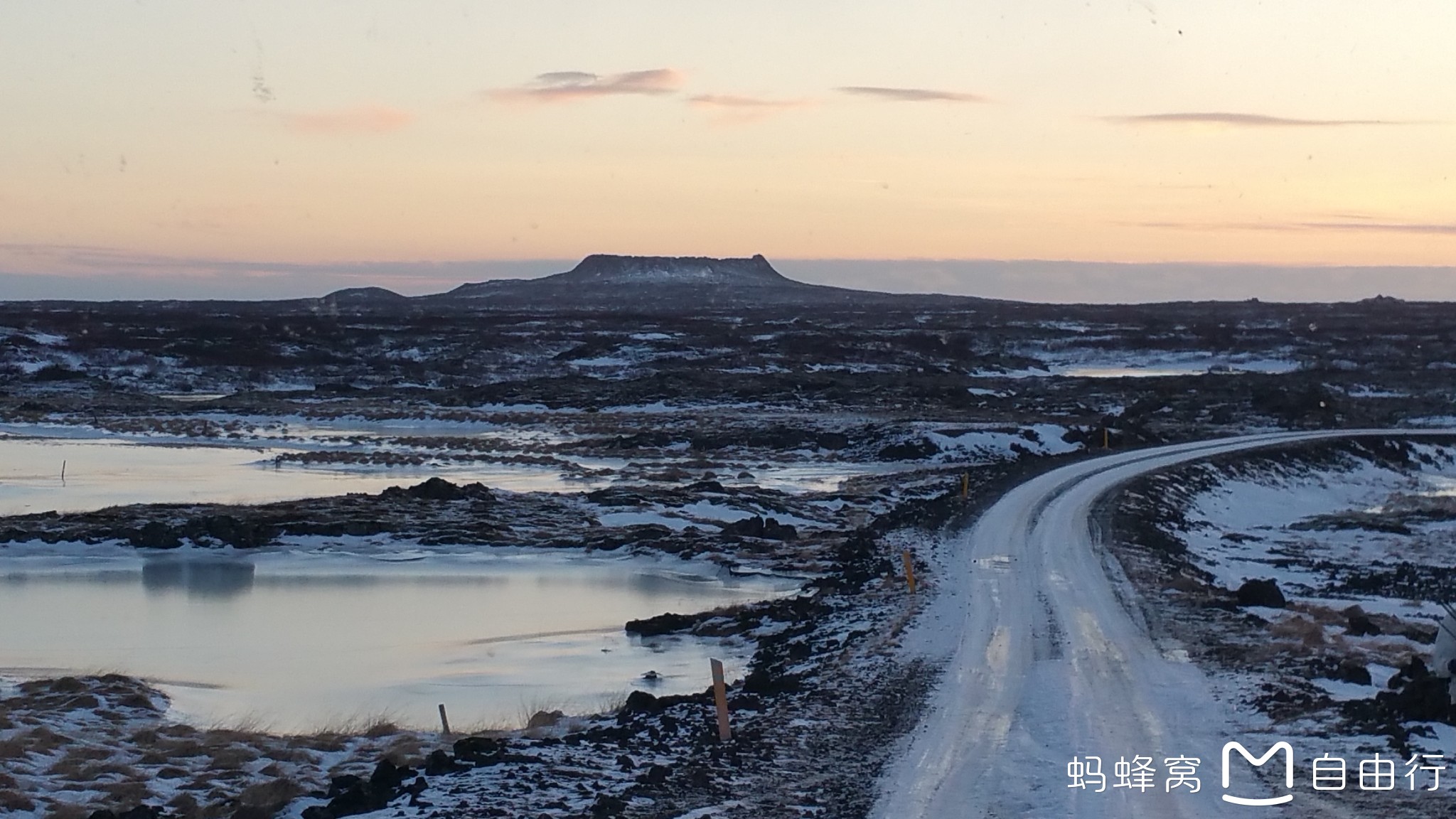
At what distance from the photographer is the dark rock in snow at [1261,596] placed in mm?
20109

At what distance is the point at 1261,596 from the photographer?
20234 mm

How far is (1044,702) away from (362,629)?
37.5 ft

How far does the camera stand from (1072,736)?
491 inches

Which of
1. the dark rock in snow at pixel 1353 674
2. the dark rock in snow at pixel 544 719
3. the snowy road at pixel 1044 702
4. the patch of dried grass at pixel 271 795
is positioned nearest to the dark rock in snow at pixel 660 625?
the snowy road at pixel 1044 702

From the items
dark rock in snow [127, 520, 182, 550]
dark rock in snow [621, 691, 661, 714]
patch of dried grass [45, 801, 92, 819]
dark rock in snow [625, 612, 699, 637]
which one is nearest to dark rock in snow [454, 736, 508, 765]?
dark rock in snow [621, 691, 661, 714]

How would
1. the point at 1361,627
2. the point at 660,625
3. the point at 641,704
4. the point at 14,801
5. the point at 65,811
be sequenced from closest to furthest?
the point at 65,811 < the point at 14,801 < the point at 641,704 < the point at 1361,627 < the point at 660,625

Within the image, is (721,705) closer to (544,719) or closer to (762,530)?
(544,719)

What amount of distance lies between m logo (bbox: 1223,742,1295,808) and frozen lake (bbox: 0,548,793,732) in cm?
701

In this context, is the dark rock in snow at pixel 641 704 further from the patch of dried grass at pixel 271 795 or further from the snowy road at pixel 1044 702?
the patch of dried grass at pixel 271 795

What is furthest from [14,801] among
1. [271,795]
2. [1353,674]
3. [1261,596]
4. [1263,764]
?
[1261,596]

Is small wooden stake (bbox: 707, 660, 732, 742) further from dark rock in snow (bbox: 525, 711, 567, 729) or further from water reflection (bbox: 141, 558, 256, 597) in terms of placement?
water reflection (bbox: 141, 558, 256, 597)

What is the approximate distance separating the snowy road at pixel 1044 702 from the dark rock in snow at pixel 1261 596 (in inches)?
70.7

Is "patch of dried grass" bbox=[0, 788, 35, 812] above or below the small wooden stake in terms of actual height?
below

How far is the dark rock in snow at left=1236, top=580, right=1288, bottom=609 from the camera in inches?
792
